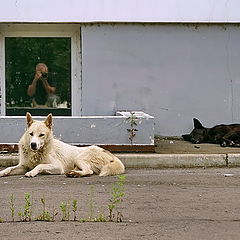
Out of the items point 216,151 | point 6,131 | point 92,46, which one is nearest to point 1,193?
point 6,131

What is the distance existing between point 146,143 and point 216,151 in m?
1.36

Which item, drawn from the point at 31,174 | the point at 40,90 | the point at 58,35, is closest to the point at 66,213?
the point at 31,174

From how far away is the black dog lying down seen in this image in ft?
45.7

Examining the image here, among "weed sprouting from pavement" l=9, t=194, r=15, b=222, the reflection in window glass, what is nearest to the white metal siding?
the reflection in window glass

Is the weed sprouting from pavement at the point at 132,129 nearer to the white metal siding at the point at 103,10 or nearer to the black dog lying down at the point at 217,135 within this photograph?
the black dog lying down at the point at 217,135

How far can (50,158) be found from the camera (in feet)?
35.9

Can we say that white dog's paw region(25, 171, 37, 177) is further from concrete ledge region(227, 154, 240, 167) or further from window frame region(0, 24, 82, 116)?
window frame region(0, 24, 82, 116)

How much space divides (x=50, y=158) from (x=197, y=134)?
4302mm

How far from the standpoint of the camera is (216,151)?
12914 mm

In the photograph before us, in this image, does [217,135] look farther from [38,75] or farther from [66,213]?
[66,213]

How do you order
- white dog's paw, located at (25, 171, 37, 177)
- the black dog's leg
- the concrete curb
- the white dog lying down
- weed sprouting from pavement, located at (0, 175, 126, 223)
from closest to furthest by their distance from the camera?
weed sprouting from pavement, located at (0, 175, 126, 223)
white dog's paw, located at (25, 171, 37, 177)
the white dog lying down
the concrete curb
the black dog's leg

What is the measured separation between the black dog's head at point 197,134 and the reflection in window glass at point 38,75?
2753 mm

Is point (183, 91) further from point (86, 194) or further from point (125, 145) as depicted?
point (86, 194)

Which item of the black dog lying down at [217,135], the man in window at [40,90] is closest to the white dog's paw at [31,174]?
the black dog lying down at [217,135]
